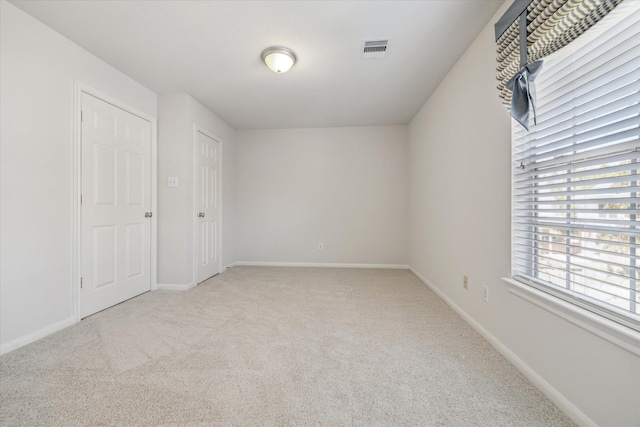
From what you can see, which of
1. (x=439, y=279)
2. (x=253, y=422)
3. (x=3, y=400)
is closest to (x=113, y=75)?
(x=3, y=400)

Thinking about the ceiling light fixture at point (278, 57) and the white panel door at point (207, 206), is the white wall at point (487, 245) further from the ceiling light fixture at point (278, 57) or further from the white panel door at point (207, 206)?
the white panel door at point (207, 206)

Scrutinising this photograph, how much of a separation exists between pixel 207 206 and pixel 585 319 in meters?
3.84

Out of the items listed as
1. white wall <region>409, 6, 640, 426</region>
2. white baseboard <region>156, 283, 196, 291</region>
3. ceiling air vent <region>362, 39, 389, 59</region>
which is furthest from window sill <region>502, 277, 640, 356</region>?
white baseboard <region>156, 283, 196, 291</region>

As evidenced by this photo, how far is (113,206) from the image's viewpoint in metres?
2.54

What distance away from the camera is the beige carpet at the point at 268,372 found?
3.85 ft

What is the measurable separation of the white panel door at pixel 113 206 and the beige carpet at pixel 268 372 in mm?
369

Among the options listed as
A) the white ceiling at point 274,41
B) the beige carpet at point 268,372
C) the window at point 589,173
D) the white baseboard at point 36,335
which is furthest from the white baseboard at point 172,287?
the window at point 589,173

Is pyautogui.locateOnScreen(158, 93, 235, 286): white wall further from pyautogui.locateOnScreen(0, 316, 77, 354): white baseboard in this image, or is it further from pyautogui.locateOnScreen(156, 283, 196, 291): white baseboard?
pyautogui.locateOnScreen(0, 316, 77, 354): white baseboard

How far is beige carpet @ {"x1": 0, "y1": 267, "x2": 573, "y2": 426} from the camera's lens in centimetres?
117

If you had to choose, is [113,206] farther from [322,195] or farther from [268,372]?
[322,195]

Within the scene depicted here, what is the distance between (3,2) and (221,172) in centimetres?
247

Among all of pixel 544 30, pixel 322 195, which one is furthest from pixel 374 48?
pixel 322 195

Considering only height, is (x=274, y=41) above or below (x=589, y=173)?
above

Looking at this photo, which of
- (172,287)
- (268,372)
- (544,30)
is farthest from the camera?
(172,287)
